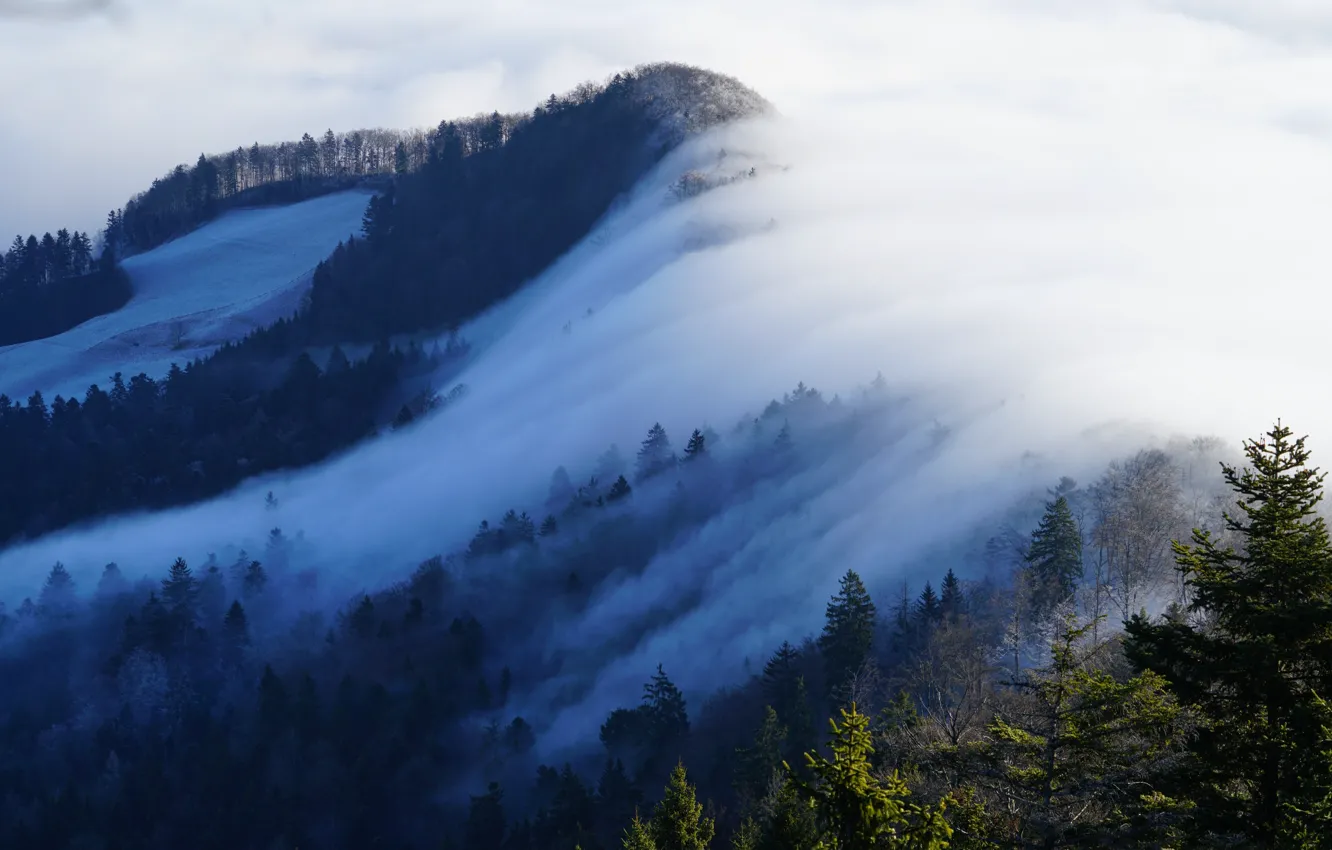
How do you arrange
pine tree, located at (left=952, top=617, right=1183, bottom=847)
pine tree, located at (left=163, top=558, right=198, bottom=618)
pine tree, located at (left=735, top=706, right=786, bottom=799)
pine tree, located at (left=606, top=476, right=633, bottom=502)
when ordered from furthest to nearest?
pine tree, located at (left=163, top=558, right=198, bottom=618) < pine tree, located at (left=606, top=476, right=633, bottom=502) < pine tree, located at (left=735, top=706, right=786, bottom=799) < pine tree, located at (left=952, top=617, right=1183, bottom=847)

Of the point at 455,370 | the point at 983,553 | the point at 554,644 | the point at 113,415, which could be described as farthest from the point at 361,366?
the point at 983,553

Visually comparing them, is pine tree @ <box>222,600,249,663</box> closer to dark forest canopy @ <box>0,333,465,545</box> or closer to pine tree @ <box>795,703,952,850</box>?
dark forest canopy @ <box>0,333,465,545</box>

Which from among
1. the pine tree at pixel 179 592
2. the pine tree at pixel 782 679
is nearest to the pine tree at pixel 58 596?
the pine tree at pixel 179 592

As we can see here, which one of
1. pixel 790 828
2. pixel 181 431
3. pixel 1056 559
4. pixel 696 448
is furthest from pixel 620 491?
pixel 790 828

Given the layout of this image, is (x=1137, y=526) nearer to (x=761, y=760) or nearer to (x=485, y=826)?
(x=761, y=760)

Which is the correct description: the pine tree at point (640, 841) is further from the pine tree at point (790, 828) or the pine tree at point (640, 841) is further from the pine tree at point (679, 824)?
the pine tree at point (790, 828)

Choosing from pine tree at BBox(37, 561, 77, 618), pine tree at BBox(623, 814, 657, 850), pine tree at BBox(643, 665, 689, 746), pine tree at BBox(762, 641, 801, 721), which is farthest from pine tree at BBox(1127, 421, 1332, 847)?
pine tree at BBox(37, 561, 77, 618)
